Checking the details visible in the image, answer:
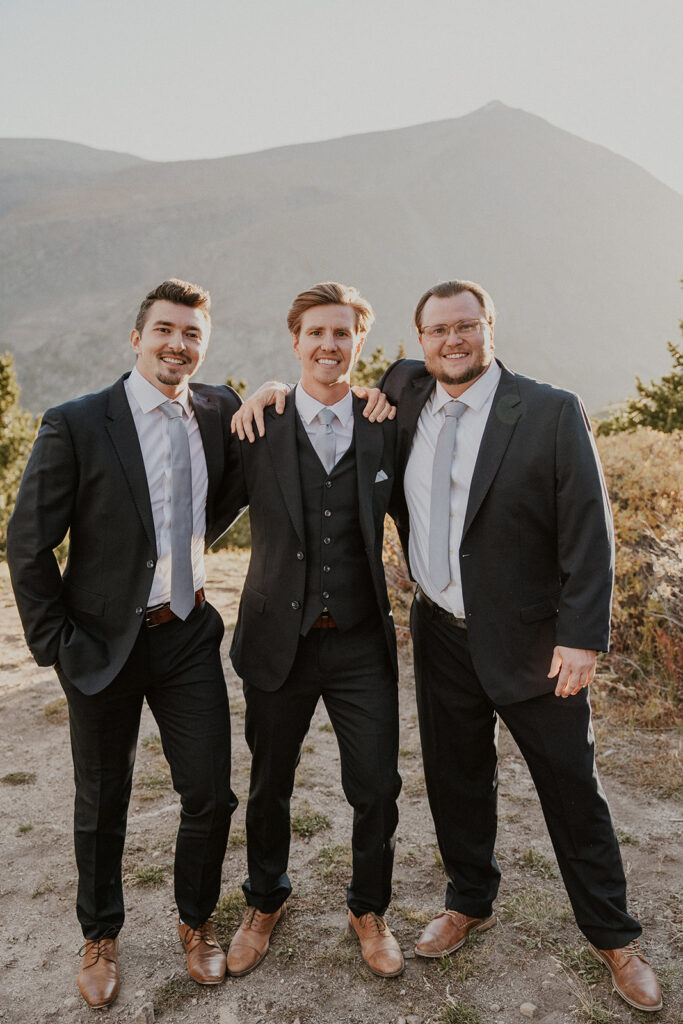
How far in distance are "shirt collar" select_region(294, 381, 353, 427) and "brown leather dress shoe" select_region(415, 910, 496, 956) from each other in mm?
2277

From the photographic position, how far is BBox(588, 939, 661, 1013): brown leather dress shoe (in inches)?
114

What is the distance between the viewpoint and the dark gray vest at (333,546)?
3.11 metres

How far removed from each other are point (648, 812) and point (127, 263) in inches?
6027

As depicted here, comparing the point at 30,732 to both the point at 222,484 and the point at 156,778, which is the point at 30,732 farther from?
the point at 222,484

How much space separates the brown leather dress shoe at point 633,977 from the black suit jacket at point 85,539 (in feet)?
7.66

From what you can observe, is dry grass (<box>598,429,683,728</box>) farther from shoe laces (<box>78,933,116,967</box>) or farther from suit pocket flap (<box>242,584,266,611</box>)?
shoe laces (<box>78,933,116,967</box>)

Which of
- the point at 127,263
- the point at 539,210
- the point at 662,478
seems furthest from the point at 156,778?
the point at 539,210

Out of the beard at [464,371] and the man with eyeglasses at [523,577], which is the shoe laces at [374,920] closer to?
the man with eyeglasses at [523,577]

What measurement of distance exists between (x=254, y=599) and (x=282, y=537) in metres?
0.31

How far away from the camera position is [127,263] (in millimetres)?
142875

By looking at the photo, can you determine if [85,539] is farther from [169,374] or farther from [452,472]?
Answer: [452,472]

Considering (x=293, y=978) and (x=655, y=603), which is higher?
(x=655, y=603)

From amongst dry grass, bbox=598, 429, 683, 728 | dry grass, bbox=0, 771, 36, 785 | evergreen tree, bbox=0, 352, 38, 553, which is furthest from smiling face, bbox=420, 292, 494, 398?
evergreen tree, bbox=0, 352, 38, 553

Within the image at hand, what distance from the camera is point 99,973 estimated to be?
3.14 metres
